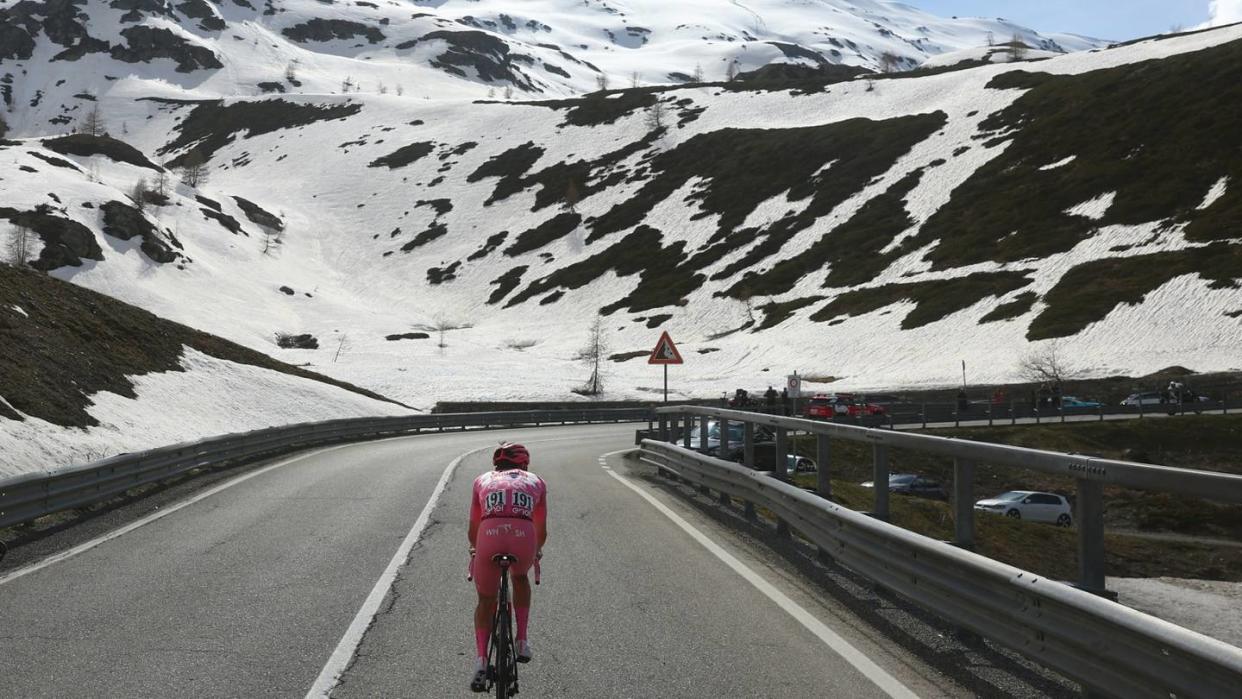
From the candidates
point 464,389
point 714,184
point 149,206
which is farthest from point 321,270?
point 464,389

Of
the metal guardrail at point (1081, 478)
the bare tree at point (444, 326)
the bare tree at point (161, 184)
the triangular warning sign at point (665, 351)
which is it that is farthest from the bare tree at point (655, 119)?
the metal guardrail at point (1081, 478)

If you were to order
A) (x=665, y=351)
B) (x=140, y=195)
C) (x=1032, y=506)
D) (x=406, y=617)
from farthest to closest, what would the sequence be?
(x=140, y=195) < (x=665, y=351) < (x=1032, y=506) < (x=406, y=617)

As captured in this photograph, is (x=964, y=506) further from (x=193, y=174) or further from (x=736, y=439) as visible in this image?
(x=193, y=174)

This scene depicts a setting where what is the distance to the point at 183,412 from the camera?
91.0 feet

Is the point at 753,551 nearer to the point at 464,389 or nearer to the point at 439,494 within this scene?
the point at 439,494

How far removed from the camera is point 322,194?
5512 inches

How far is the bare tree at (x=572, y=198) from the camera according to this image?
116625 millimetres

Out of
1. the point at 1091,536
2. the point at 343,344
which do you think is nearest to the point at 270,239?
the point at 343,344

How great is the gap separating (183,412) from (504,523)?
25635 mm

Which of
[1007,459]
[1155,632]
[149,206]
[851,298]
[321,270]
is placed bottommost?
[1155,632]

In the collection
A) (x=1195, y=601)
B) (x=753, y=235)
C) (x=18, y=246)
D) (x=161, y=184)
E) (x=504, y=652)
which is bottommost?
(x=1195, y=601)

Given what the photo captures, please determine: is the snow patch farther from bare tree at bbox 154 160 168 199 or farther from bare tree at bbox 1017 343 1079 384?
bare tree at bbox 154 160 168 199

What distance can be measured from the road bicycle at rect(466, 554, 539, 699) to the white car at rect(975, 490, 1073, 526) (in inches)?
876

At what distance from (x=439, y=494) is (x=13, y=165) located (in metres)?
105
